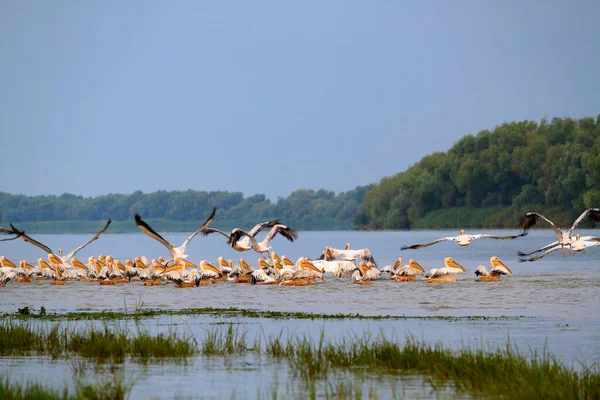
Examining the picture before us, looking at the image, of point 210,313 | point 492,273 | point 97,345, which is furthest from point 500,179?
point 97,345

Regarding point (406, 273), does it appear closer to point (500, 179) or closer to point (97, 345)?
point (97, 345)

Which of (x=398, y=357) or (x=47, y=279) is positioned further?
(x=47, y=279)

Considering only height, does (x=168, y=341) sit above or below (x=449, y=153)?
below

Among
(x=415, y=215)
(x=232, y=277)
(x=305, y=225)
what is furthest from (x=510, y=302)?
(x=305, y=225)

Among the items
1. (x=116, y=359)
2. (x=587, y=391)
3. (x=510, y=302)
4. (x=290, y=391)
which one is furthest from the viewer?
(x=510, y=302)

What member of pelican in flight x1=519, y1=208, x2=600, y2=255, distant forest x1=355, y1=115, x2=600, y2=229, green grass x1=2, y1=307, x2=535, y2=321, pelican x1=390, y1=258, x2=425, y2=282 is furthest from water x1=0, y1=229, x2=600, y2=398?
distant forest x1=355, y1=115, x2=600, y2=229

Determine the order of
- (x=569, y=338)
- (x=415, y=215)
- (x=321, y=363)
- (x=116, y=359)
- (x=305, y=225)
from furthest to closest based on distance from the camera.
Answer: (x=305, y=225), (x=415, y=215), (x=569, y=338), (x=116, y=359), (x=321, y=363)

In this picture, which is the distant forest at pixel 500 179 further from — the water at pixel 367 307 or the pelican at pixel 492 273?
the pelican at pixel 492 273

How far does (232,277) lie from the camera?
27.7m

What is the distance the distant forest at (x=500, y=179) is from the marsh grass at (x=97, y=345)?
6889 cm

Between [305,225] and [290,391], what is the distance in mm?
137294

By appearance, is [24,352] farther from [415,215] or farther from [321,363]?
[415,215]

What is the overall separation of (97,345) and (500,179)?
80909 millimetres

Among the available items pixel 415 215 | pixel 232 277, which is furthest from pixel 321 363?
pixel 415 215
